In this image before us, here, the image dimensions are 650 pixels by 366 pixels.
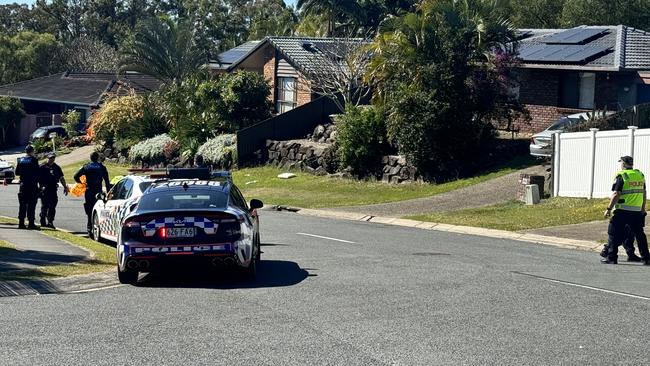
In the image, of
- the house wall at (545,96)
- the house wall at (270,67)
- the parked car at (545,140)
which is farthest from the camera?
the house wall at (270,67)

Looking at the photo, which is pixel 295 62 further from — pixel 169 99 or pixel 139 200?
pixel 139 200

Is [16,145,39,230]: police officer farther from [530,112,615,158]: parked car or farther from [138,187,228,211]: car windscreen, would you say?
[530,112,615,158]: parked car

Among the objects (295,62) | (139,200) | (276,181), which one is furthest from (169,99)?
(139,200)

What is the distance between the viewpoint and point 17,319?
1067 cm

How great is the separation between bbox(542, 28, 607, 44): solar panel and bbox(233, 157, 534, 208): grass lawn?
304 inches

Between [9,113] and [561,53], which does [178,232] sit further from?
[9,113]

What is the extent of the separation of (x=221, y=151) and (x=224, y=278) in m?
30.8

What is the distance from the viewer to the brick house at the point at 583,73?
36.8 metres

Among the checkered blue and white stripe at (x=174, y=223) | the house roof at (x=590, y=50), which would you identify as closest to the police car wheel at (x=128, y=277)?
the checkered blue and white stripe at (x=174, y=223)

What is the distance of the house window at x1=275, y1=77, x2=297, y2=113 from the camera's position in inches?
2005

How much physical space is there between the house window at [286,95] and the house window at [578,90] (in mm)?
15654

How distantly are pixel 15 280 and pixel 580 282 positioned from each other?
741 centimetres

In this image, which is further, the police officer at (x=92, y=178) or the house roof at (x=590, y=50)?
the house roof at (x=590, y=50)

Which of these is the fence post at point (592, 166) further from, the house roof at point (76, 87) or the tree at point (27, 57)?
the tree at point (27, 57)
